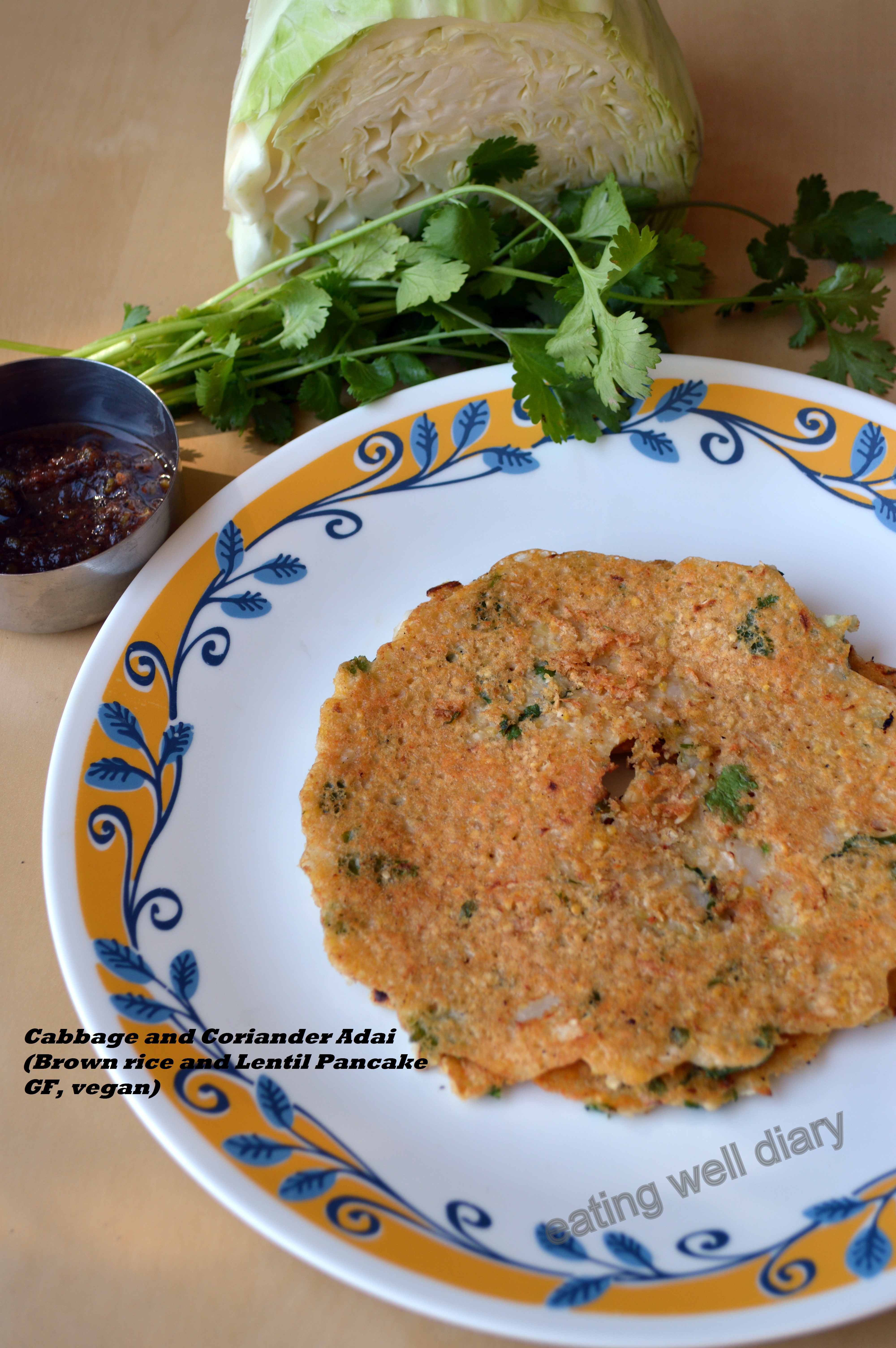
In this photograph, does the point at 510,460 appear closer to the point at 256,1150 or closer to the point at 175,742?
the point at 175,742

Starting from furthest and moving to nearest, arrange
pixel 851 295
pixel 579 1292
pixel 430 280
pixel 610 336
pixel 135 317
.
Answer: pixel 135 317
pixel 851 295
pixel 430 280
pixel 610 336
pixel 579 1292

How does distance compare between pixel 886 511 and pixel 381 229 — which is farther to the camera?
pixel 381 229

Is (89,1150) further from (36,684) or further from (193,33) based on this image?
(193,33)

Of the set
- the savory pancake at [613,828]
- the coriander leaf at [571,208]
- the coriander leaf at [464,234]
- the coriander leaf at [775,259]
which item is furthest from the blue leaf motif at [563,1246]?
the coriander leaf at [775,259]

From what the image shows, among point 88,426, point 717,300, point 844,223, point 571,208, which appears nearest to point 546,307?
point 571,208

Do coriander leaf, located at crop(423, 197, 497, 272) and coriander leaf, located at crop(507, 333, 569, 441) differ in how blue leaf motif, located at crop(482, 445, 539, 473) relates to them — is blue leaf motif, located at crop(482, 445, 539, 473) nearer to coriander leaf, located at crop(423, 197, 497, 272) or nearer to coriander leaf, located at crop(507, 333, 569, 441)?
coriander leaf, located at crop(507, 333, 569, 441)

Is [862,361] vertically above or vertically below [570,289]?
below
